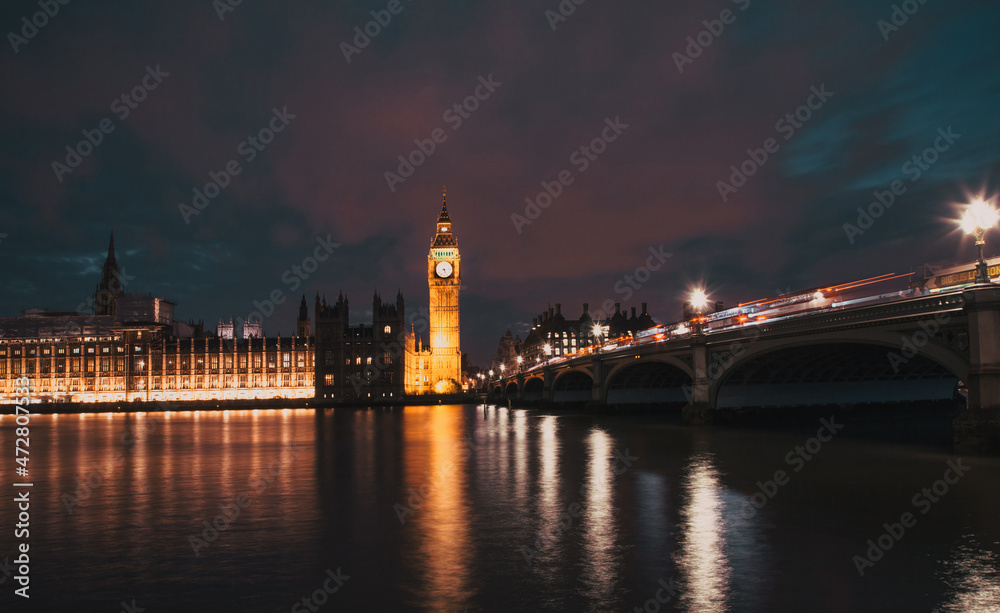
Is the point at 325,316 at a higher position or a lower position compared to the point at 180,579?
higher

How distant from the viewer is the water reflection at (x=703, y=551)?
11.1 metres

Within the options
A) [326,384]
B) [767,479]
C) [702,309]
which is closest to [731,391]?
[702,309]

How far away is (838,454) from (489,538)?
76.2 ft

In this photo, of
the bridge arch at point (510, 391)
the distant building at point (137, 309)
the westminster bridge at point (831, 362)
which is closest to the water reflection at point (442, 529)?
the westminster bridge at point (831, 362)

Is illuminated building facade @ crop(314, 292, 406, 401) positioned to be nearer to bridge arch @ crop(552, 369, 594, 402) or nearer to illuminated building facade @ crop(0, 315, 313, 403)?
illuminated building facade @ crop(0, 315, 313, 403)

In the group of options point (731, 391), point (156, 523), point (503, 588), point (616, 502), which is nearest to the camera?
point (503, 588)

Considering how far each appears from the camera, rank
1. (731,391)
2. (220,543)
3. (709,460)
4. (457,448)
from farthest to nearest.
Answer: (731,391)
(457,448)
(709,460)
(220,543)

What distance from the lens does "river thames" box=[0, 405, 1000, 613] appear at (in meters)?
11.3

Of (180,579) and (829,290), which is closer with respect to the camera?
(180,579)

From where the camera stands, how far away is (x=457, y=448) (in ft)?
124

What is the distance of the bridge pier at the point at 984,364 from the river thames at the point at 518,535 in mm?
1674

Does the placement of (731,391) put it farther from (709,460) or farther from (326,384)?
(326,384)

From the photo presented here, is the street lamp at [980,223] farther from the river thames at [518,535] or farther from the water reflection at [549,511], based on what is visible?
the water reflection at [549,511]

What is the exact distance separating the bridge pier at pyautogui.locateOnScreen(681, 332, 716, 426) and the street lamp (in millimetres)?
22806
